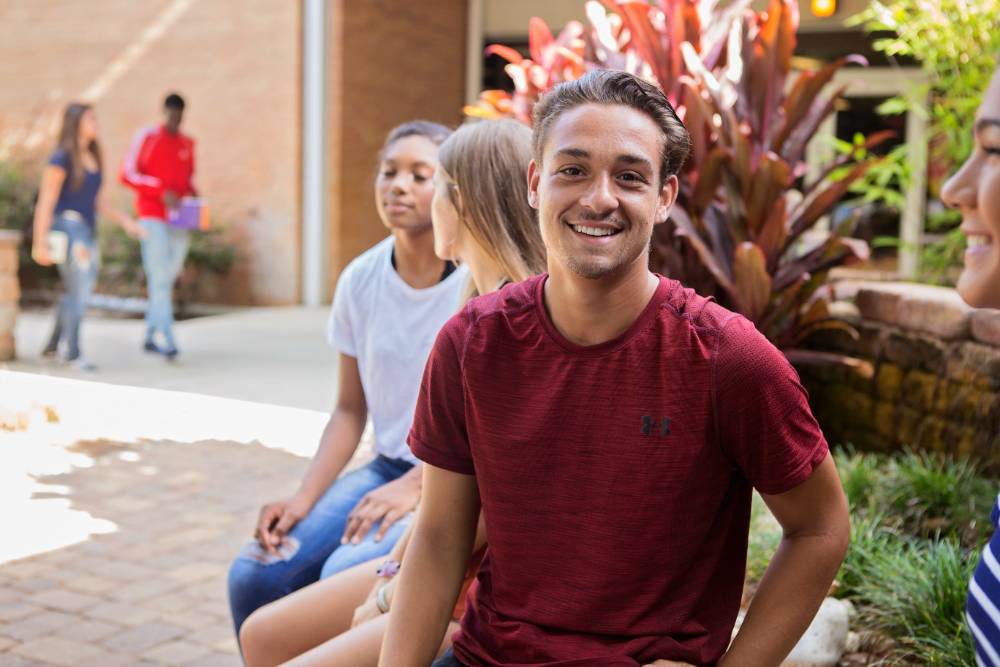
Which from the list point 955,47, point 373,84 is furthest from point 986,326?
point 373,84

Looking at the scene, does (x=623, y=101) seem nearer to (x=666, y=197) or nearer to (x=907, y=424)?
(x=666, y=197)

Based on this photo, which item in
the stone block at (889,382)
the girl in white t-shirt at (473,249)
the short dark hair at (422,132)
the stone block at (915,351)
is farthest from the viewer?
the stone block at (889,382)

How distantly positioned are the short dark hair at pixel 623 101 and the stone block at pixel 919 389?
12.0ft

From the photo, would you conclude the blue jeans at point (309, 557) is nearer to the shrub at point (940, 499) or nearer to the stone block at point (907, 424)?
the shrub at point (940, 499)

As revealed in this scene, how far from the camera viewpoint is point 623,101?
1874mm

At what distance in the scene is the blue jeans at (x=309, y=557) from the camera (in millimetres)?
2828

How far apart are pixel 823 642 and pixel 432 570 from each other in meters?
1.53

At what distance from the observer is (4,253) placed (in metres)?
9.28

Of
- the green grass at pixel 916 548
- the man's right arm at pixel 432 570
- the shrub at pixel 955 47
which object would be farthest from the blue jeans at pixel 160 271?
the man's right arm at pixel 432 570

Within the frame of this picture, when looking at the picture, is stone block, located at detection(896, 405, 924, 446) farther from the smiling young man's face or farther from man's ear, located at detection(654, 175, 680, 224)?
the smiling young man's face

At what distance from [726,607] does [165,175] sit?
27.0 feet

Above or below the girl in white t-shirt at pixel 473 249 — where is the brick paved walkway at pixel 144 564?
below

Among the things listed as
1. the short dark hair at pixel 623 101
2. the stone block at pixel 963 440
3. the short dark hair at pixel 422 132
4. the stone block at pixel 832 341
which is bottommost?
the stone block at pixel 963 440

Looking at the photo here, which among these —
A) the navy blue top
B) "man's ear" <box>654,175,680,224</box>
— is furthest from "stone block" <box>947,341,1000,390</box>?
the navy blue top
